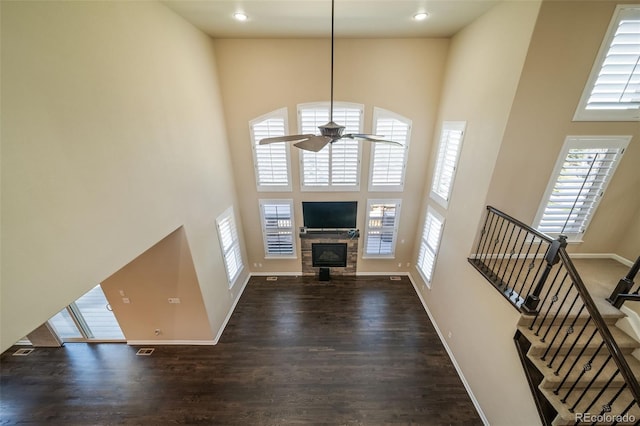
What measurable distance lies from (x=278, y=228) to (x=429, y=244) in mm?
3821

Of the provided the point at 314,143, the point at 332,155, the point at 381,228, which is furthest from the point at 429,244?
the point at 314,143

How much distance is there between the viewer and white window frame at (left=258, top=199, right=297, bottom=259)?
5.68 meters

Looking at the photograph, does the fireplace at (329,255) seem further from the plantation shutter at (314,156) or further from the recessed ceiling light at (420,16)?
the recessed ceiling light at (420,16)

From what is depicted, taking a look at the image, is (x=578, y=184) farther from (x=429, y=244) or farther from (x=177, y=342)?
(x=177, y=342)

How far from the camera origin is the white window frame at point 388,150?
484 centimetres

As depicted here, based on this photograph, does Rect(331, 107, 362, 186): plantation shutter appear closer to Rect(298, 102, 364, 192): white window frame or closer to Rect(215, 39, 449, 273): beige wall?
Rect(298, 102, 364, 192): white window frame

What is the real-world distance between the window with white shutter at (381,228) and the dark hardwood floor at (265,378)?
157 centimetres

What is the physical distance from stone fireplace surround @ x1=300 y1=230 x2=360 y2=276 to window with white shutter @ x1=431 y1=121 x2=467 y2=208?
2.16 m

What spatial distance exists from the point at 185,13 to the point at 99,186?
3031 mm

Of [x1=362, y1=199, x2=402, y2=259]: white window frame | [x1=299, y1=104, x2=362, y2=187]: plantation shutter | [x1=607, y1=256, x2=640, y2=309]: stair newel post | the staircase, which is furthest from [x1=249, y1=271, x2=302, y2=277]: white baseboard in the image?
[x1=607, y1=256, x2=640, y2=309]: stair newel post

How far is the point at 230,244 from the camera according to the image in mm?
5164

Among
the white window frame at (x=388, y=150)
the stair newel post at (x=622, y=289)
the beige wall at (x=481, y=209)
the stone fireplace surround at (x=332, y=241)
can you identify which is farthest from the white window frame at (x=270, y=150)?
the stair newel post at (x=622, y=289)

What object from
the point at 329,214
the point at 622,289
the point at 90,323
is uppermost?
the point at 622,289

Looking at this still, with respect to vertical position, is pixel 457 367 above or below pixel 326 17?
below
